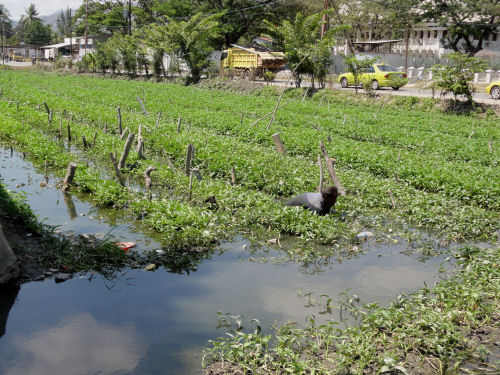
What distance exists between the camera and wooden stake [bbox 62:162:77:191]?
36.2ft

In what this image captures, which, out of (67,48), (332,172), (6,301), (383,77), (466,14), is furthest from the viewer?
(67,48)

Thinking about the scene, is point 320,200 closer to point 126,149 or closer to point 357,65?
point 126,149

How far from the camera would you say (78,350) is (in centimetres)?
572

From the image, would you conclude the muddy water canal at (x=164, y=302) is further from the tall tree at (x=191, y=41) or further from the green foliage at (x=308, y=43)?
the tall tree at (x=191, y=41)

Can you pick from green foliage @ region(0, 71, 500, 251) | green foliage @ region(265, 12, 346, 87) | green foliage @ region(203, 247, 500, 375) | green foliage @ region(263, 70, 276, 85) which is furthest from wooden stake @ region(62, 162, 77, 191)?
green foliage @ region(263, 70, 276, 85)

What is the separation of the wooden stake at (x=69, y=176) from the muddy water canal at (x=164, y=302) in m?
1.88

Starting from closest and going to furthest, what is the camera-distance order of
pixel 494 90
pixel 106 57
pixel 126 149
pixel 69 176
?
pixel 69 176 → pixel 126 149 → pixel 494 90 → pixel 106 57

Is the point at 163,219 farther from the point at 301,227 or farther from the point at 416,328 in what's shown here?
the point at 416,328

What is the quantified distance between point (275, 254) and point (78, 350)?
3.88 meters

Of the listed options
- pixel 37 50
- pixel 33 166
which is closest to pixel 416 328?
pixel 33 166

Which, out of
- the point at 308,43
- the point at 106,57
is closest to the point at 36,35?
the point at 106,57

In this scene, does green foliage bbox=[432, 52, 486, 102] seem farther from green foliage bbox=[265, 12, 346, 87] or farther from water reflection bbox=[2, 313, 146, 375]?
water reflection bbox=[2, 313, 146, 375]

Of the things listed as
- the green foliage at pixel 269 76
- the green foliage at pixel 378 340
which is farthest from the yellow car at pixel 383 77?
the green foliage at pixel 378 340

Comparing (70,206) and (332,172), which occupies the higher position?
(332,172)
